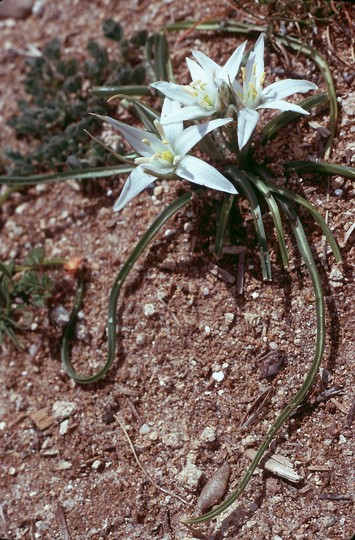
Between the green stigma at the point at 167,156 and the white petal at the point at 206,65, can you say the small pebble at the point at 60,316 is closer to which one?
Answer: the green stigma at the point at 167,156

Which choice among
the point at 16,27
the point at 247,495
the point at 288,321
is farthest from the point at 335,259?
the point at 16,27

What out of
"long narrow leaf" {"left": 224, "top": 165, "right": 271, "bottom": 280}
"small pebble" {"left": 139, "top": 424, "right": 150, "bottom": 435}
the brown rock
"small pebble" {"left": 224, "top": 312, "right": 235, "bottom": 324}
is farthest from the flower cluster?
the brown rock

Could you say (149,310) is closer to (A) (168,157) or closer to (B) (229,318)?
(B) (229,318)

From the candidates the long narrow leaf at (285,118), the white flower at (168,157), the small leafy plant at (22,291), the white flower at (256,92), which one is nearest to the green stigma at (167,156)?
the white flower at (168,157)

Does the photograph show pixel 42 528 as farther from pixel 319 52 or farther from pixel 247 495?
pixel 319 52

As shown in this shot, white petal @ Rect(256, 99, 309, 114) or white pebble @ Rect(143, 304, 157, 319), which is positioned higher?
white petal @ Rect(256, 99, 309, 114)

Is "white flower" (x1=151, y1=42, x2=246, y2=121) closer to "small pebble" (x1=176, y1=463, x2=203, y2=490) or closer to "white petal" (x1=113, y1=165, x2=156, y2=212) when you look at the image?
"white petal" (x1=113, y1=165, x2=156, y2=212)
